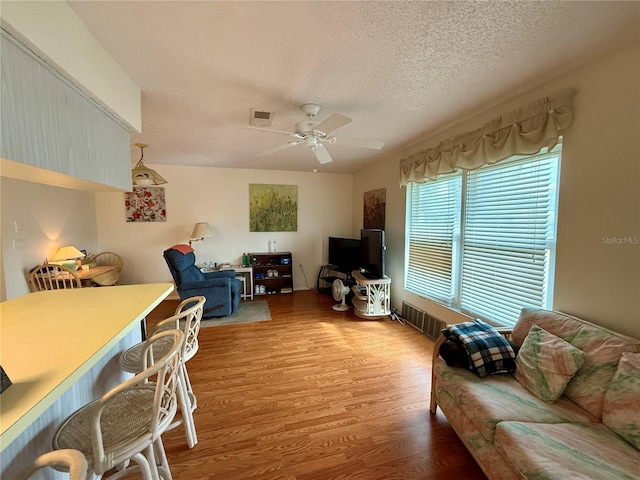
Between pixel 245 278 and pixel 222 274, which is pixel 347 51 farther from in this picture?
pixel 245 278

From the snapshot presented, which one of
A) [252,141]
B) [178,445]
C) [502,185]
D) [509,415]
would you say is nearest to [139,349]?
[178,445]

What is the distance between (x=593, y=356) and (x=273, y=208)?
4546 millimetres

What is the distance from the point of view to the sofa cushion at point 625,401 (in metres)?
1.16

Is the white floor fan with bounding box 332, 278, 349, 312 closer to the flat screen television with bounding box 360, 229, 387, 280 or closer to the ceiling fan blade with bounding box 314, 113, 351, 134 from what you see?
the flat screen television with bounding box 360, 229, 387, 280

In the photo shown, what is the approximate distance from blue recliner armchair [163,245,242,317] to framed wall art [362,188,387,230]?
8.19ft

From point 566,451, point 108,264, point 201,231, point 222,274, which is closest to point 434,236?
point 566,451

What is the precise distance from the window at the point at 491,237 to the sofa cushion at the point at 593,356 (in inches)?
16.2

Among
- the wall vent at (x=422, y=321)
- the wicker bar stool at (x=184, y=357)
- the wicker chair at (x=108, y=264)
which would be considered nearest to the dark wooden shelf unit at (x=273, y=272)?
the wicker chair at (x=108, y=264)

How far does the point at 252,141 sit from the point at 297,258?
8.83 ft

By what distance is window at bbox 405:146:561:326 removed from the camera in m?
1.96

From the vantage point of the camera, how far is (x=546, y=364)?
4.89 ft

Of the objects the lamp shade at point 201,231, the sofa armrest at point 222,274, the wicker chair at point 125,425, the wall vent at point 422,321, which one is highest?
the lamp shade at point 201,231

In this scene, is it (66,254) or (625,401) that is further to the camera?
(66,254)

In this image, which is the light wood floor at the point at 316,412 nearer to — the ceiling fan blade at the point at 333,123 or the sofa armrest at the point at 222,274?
the sofa armrest at the point at 222,274
